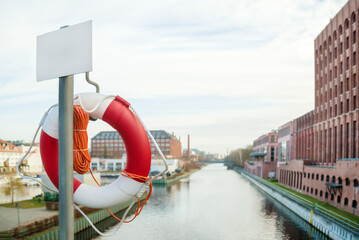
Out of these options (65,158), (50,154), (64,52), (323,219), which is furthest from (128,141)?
(323,219)

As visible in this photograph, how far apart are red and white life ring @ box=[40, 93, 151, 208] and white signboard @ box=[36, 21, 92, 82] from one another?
5.19ft

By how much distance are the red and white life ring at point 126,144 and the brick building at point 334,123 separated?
2518 cm

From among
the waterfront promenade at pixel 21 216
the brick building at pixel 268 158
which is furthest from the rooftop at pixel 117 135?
the waterfront promenade at pixel 21 216

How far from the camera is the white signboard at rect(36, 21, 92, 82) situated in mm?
3996

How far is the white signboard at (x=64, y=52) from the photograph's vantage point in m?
4.00

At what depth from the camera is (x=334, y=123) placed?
3738 cm

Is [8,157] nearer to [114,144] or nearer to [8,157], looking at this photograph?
[8,157]

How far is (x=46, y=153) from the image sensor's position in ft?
19.0

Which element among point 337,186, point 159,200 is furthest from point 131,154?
point 159,200

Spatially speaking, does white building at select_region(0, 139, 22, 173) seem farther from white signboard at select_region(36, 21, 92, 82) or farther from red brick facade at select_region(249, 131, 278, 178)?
white signboard at select_region(36, 21, 92, 82)

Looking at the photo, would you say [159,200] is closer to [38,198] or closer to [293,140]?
[38,198]

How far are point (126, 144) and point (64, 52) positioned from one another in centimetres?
236

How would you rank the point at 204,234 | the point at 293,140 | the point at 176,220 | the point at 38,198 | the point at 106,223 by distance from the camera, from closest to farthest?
the point at 204,234, the point at 106,223, the point at 176,220, the point at 38,198, the point at 293,140

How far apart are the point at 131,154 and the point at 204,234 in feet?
70.6
